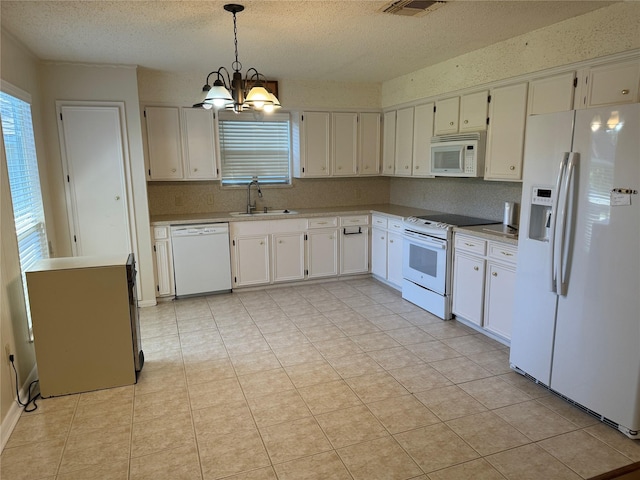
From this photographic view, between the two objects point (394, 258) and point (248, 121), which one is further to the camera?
point (248, 121)

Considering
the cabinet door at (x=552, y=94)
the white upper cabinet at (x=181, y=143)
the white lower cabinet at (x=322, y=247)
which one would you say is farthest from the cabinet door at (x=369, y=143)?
the cabinet door at (x=552, y=94)

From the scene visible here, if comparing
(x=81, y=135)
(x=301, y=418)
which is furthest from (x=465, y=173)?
(x=81, y=135)

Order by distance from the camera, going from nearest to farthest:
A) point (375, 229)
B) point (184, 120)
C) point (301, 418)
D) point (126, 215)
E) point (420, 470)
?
point (420, 470), point (301, 418), point (126, 215), point (184, 120), point (375, 229)

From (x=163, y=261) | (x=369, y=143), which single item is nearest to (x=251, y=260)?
(x=163, y=261)

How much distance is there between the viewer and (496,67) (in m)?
3.76

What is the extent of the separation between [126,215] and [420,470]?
12.0 ft

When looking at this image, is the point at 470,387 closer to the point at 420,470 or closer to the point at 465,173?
the point at 420,470

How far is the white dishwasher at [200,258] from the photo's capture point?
4.72 meters

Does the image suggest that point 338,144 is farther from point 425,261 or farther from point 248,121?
point 425,261

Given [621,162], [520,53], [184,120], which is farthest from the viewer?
[184,120]

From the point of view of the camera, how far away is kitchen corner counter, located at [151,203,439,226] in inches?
185

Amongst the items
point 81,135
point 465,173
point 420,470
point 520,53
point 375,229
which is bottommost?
point 420,470

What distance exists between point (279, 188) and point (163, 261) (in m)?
1.77

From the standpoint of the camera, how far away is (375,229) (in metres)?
5.43
